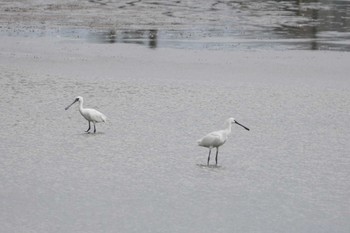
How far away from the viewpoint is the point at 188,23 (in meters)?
43.2

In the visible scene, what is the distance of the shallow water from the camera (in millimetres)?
12406

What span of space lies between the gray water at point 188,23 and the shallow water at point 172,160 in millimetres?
11195

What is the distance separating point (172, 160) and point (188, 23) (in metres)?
27.8

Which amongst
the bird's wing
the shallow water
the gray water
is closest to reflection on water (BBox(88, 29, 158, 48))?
the gray water

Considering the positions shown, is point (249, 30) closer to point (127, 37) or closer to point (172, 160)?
point (127, 37)

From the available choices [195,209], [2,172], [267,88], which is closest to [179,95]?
[267,88]

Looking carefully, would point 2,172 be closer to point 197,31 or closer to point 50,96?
point 50,96

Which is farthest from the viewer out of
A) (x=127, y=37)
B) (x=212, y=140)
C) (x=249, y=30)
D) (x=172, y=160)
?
(x=249, y=30)

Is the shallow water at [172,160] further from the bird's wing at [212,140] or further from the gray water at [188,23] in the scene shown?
the gray water at [188,23]

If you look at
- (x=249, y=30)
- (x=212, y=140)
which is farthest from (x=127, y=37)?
(x=212, y=140)

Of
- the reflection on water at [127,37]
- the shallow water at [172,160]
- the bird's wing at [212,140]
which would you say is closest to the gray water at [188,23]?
the reflection on water at [127,37]

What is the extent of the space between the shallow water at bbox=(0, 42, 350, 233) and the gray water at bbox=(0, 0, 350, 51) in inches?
441

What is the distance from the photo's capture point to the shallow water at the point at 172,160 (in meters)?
12.4

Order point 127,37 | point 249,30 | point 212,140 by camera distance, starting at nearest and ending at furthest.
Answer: point 212,140, point 127,37, point 249,30
